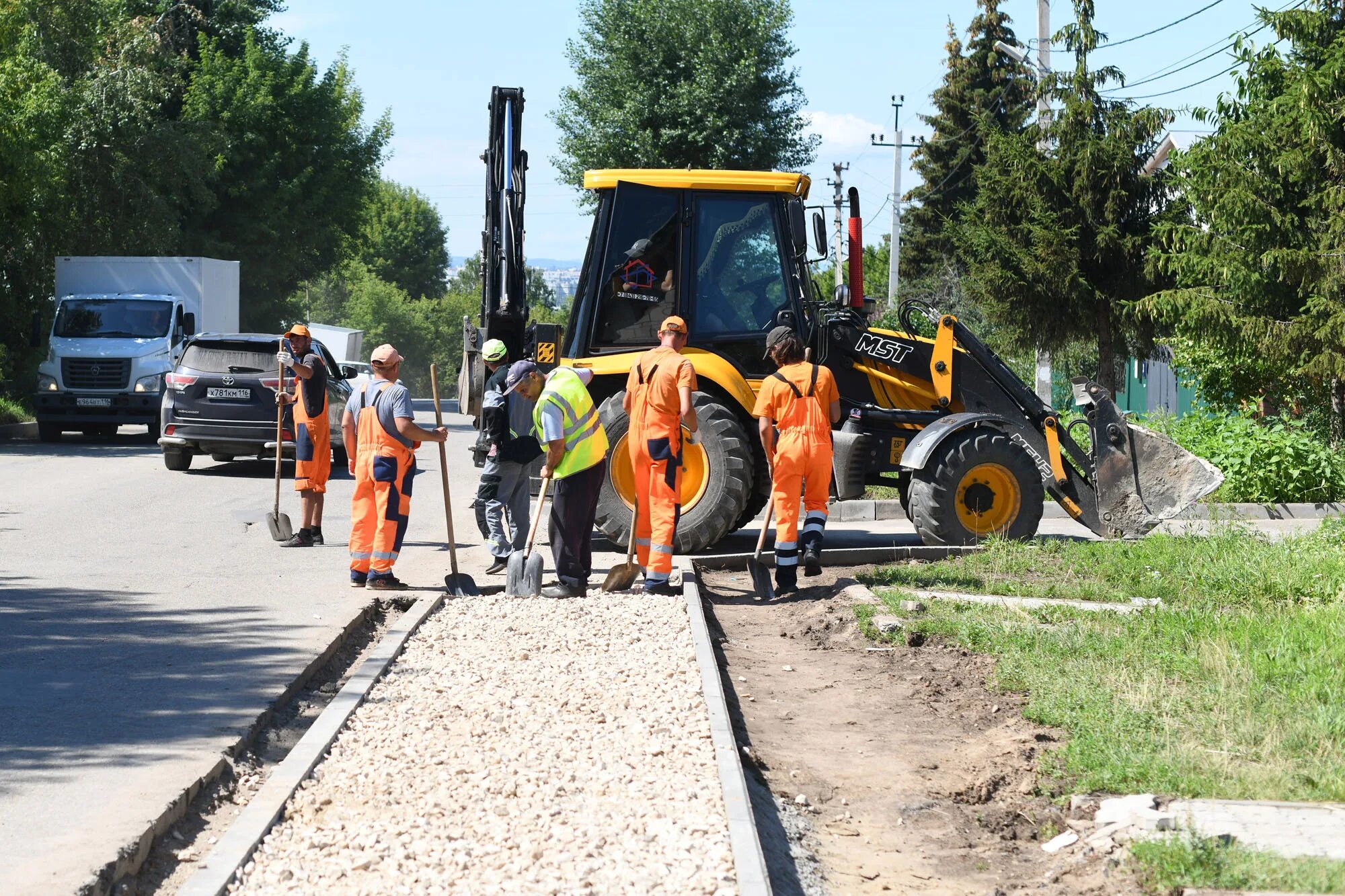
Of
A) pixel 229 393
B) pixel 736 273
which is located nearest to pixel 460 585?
pixel 736 273

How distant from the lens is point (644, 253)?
470 inches

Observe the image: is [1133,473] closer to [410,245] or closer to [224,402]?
[224,402]

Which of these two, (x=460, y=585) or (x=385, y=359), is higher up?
(x=385, y=359)

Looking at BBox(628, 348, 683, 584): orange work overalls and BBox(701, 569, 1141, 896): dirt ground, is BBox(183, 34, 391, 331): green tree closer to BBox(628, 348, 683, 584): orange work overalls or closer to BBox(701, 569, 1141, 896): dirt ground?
BBox(628, 348, 683, 584): orange work overalls

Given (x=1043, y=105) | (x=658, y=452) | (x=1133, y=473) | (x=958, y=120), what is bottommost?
(x=1133, y=473)

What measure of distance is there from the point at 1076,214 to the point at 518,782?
18344 millimetres

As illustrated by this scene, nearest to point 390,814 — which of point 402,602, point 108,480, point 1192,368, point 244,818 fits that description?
point 244,818

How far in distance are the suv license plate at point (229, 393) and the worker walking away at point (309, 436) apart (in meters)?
6.14

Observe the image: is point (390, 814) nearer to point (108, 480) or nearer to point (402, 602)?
point (402, 602)

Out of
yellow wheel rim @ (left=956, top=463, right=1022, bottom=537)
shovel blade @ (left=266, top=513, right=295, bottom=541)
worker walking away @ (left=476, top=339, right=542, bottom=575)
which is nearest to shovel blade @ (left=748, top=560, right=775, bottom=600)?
worker walking away @ (left=476, top=339, right=542, bottom=575)

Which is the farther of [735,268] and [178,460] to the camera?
[178,460]

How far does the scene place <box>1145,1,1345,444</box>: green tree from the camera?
15.9m

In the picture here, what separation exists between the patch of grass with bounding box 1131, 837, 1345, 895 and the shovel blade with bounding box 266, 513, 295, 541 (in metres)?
9.24

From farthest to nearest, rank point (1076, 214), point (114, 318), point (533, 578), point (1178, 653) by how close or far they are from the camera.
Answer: point (114, 318), point (1076, 214), point (533, 578), point (1178, 653)
